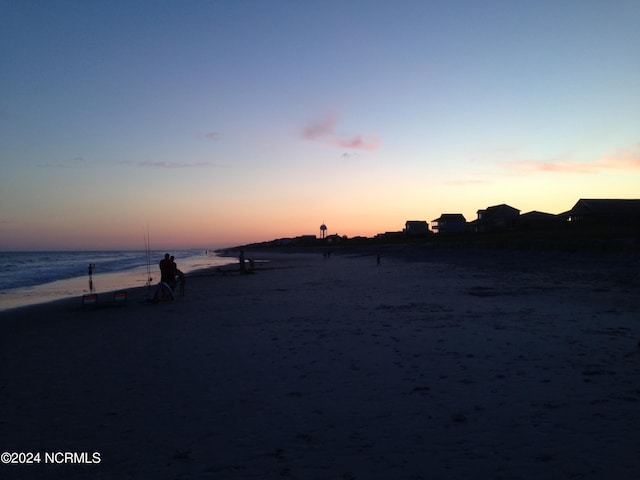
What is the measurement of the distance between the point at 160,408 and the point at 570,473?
5361 mm

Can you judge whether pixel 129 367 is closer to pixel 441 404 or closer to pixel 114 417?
pixel 114 417

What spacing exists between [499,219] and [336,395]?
82638 mm

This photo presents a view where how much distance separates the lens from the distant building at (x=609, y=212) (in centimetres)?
6044

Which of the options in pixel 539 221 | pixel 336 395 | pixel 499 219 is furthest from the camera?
pixel 499 219

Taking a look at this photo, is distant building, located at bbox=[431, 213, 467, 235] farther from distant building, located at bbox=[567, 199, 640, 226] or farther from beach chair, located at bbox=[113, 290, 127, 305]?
beach chair, located at bbox=[113, 290, 127, 305]

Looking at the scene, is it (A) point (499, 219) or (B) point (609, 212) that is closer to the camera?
(B) point (609, 212)

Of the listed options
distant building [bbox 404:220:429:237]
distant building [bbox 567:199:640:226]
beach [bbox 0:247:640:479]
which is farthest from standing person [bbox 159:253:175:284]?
distant building [bbox 404:220:429:237]

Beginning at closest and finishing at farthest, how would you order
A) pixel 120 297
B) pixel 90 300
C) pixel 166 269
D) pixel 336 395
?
pixel 336 395 < pixel 90 300 < pixel 120 297 < pixel 166 269

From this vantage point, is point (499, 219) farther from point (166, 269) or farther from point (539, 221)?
point (166, 269)

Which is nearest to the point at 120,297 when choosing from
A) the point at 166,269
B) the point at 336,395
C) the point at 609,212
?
the point at 166,269

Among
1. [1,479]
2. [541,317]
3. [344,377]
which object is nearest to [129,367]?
[1,479]

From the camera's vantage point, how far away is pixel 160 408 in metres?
6.23

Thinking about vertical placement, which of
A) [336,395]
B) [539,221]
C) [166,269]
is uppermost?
[539,221]

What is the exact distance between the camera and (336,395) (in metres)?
6.52
